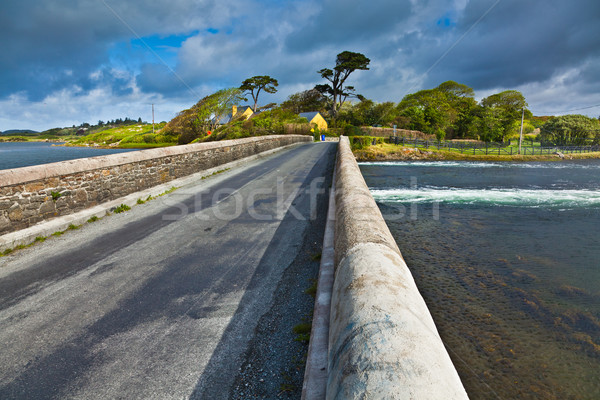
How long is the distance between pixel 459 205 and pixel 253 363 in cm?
1440

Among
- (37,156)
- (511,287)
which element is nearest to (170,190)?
(511,287)

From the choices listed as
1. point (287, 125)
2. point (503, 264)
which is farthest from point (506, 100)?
point (503, 264)

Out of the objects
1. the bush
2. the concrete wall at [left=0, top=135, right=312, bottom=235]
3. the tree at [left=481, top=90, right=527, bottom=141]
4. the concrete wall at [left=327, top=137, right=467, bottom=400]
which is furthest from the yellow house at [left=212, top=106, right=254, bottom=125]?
the concrete wall at [left=327, top=137, right=467, bottom=400]

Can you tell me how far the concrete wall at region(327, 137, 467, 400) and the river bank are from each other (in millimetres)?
40806

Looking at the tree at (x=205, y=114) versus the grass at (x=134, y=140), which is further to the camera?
the grass at (x=134, y=140)

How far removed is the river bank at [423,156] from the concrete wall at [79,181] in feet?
109

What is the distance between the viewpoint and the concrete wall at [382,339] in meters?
1.64

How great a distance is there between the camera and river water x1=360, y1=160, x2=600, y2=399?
14.1 feet

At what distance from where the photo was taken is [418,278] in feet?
23.1

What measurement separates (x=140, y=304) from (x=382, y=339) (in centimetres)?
326

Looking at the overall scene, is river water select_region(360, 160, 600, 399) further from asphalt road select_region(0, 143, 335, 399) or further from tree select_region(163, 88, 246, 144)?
tree select_region(163, 88, 246, 144)

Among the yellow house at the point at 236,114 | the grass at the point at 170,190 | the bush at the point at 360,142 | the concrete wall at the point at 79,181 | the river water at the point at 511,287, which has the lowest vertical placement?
the river water at the point at 511,287

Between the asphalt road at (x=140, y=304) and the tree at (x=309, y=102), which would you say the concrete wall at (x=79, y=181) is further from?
the tree at (x=309, y=102)

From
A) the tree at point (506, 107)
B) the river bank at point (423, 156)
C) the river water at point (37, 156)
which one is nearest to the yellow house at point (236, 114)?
the river water at point (37, 156)
